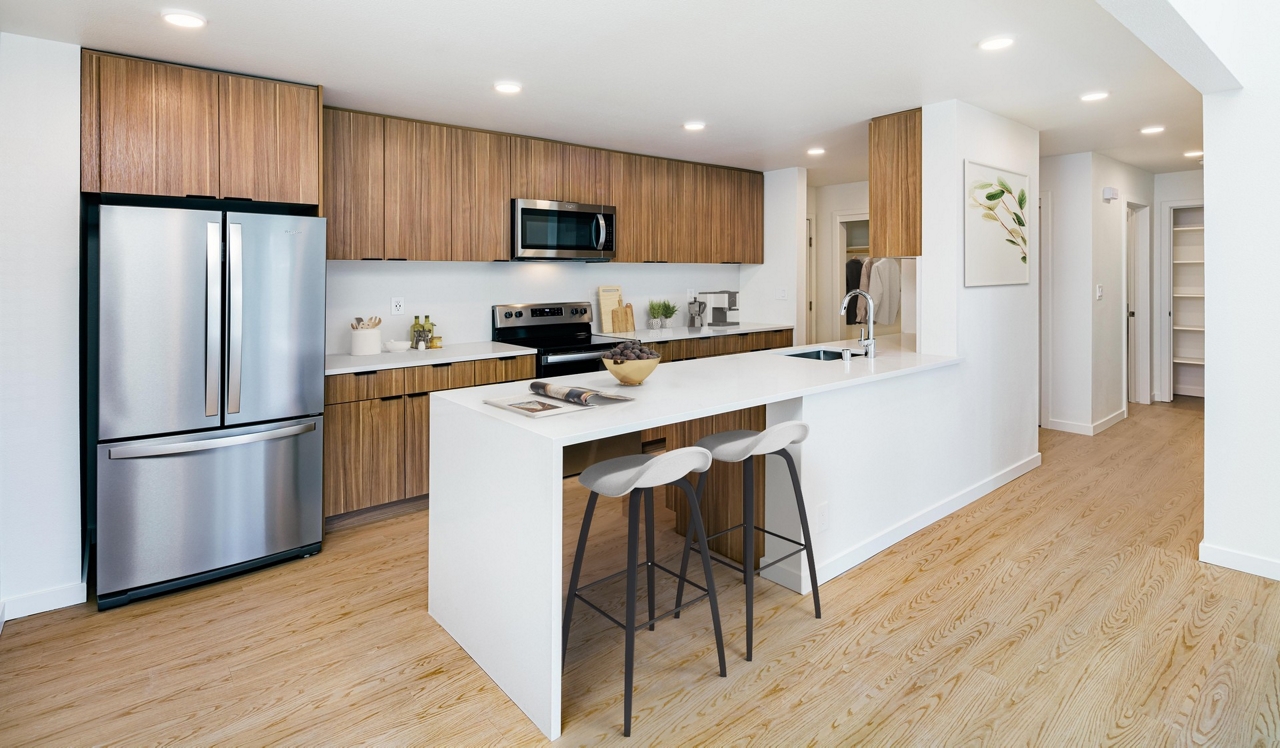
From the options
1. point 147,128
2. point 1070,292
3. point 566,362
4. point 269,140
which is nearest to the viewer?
point 147,128

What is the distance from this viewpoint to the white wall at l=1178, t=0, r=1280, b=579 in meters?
2.77

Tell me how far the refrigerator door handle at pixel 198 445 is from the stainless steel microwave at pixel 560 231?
1.83m

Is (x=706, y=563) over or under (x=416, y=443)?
under

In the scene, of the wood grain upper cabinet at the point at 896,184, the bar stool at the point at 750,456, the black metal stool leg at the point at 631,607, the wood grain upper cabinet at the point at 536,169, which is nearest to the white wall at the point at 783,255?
the wood grain upper cabinet at the point at 896,184

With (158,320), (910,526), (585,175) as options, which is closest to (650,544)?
(910,526)

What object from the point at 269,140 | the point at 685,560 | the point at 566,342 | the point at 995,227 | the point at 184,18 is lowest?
→ the point at 685,560

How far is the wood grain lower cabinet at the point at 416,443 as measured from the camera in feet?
12.2

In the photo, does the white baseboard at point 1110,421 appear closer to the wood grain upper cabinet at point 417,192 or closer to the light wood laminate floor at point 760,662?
the light wood laminate floor at point 760,662

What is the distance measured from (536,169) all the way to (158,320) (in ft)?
7.89

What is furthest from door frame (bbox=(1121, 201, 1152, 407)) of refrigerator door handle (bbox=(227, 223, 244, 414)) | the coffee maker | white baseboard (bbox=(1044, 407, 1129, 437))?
refrigerator door handle (bbox=(227, 223, 244, 414))

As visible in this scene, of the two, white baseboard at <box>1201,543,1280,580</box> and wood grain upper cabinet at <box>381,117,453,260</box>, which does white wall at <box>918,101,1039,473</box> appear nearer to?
white baseboard at <box>1201,543,1280,580</box>

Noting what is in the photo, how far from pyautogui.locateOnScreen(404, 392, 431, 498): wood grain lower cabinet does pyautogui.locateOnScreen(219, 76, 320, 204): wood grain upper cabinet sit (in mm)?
1126

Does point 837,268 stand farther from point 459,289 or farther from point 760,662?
point 760,662

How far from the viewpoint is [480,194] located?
4.22 m
